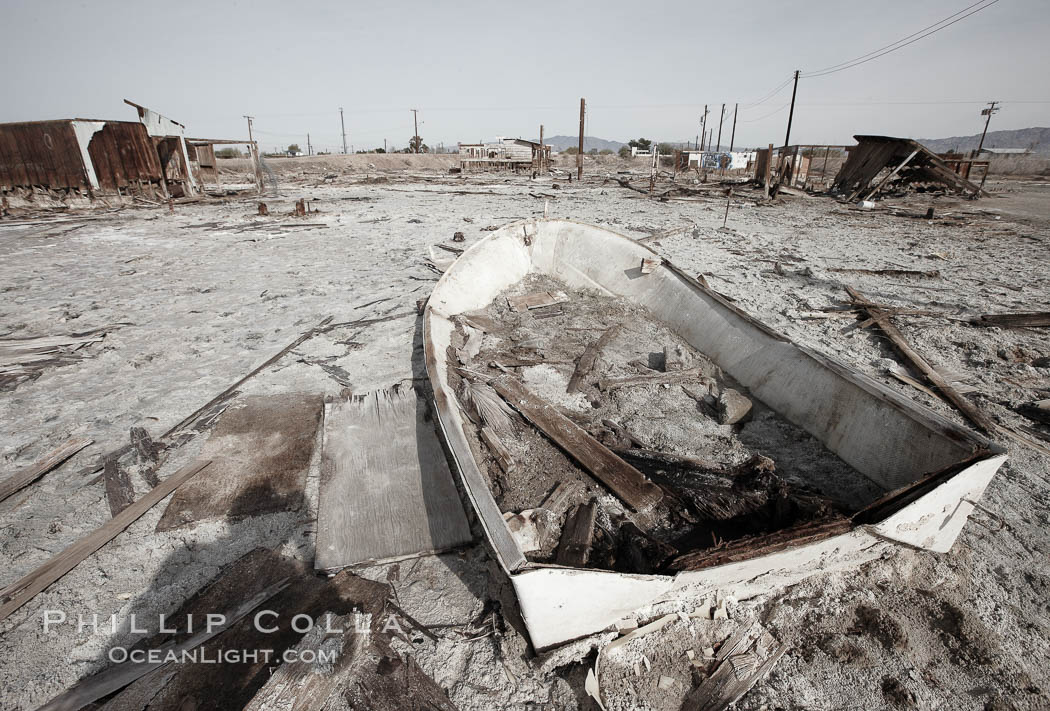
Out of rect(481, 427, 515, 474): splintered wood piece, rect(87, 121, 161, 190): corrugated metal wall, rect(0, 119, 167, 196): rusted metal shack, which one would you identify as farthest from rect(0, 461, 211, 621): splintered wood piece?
rect(87, 121, 161, 190): corrugated metal wall

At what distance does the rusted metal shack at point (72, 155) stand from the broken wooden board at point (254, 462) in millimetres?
17140

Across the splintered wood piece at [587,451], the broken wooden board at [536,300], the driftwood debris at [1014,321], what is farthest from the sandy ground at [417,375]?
the broken wooden board at [536,300]

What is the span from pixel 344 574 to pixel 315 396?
204 centimetres

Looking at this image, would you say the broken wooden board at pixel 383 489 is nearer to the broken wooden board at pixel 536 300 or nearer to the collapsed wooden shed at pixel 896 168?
the broken wooden board at pixel 536 300

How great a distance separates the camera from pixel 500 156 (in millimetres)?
35938

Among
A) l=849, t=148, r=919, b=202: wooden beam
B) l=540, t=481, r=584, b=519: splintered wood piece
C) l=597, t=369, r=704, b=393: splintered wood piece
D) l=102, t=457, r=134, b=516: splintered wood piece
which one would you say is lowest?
l=102, t=457, r=134, b=516: splintered wood piece

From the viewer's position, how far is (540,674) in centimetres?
184

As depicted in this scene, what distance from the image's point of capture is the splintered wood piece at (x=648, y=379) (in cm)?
382

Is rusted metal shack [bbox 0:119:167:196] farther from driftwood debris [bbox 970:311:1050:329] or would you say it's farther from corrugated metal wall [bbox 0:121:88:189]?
driftwood debris [bbox 970:311:1050:329]

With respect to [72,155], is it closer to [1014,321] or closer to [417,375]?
[417,375]

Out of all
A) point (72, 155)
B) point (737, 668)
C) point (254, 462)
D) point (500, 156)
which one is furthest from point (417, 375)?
point (500, 156)

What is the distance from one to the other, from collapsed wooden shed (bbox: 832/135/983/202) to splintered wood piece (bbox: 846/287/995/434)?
13.7 meters

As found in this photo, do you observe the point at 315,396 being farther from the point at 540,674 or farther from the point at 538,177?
the point at 538,177

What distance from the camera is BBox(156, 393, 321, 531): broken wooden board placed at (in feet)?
8.80
